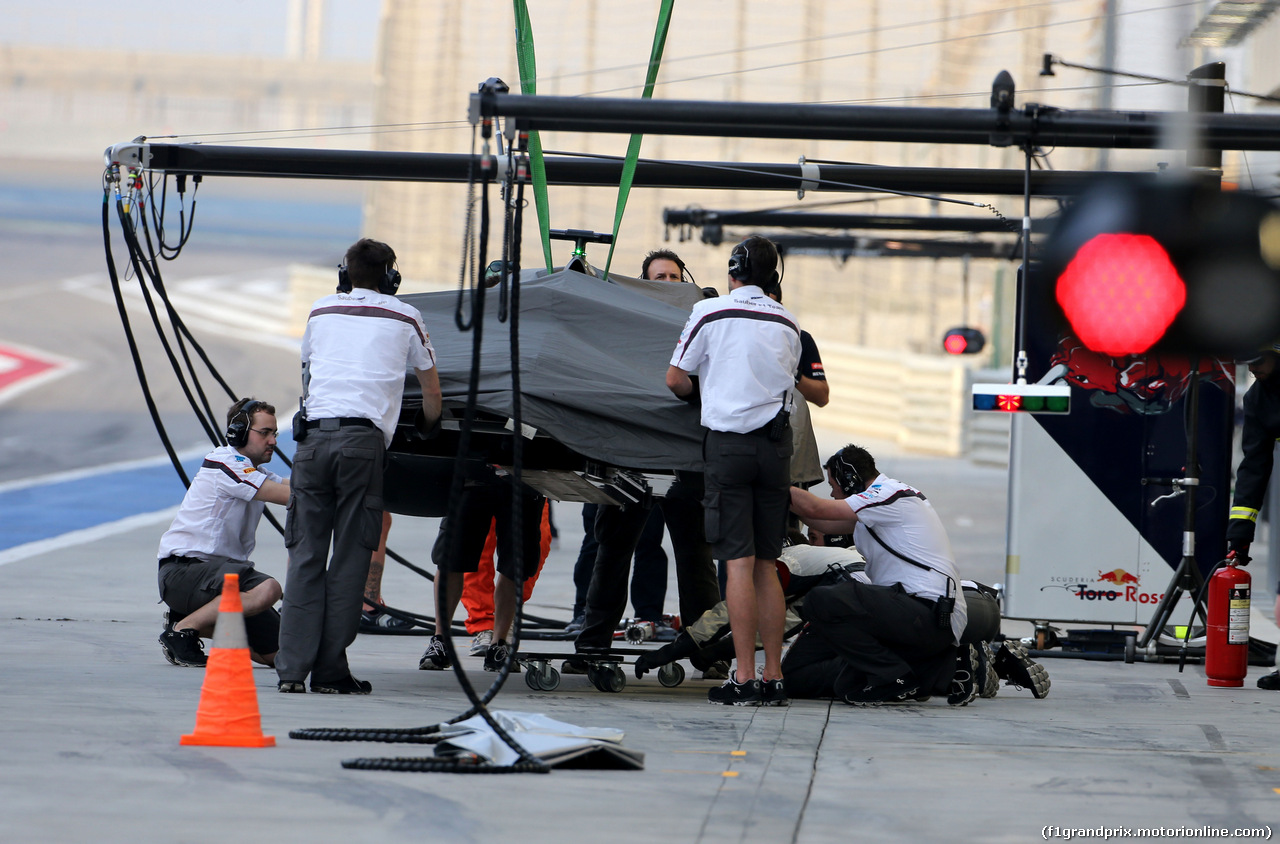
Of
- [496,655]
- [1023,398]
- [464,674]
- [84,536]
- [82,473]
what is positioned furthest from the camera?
[82,473]

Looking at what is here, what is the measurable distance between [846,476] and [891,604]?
0.61 meters

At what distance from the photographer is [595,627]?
6844 millimetres

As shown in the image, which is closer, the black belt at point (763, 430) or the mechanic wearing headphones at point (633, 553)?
the black belt at point (763, 430)

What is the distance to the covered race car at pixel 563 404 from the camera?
20.5 ft

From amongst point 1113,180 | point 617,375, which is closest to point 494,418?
point 617,375

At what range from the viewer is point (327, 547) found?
20.2 ft

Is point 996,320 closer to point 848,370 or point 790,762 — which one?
point 848,370

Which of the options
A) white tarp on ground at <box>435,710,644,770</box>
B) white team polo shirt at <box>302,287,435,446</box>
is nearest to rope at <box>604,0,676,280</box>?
white team polo shirt at <box>302,287,435,446</box>

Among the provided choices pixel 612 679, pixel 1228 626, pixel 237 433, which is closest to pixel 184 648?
pixel 237 433

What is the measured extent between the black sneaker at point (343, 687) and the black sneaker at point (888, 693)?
80.4 inches

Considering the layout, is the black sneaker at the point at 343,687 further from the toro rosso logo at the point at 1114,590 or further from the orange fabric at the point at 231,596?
the toro rosso logo at the point at 1114,590

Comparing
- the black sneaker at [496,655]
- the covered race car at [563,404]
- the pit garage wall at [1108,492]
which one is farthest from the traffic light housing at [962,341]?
the black sneaker at [496,655]

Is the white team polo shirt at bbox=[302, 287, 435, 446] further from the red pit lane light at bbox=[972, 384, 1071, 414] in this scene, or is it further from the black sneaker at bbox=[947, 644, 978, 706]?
the black sneaker at bbox=[947, 644, 978, 706]

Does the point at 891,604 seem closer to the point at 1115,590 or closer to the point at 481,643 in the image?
the point at 481,643
